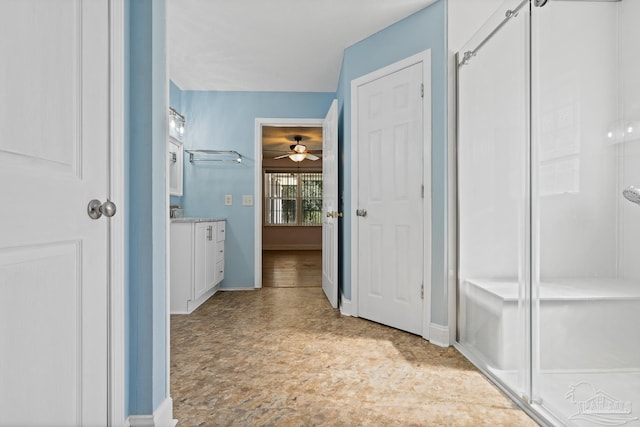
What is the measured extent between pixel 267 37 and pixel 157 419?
2.81 meters

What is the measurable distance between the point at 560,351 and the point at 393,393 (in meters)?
0.77

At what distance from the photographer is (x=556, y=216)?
1616 mm

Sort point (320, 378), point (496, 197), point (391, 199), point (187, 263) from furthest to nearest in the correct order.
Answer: point (187, 263) < point (391, 199) < point (496, 197) < point (320, 378)

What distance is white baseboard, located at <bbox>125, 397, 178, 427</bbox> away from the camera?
129 cm

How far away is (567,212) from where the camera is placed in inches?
62.8

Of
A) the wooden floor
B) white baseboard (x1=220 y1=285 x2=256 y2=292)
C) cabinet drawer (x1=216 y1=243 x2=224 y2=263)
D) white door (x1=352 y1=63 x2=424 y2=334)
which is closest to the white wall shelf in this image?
cabinet drawer (x1=216 y1=243 x2=224 y2=263)
